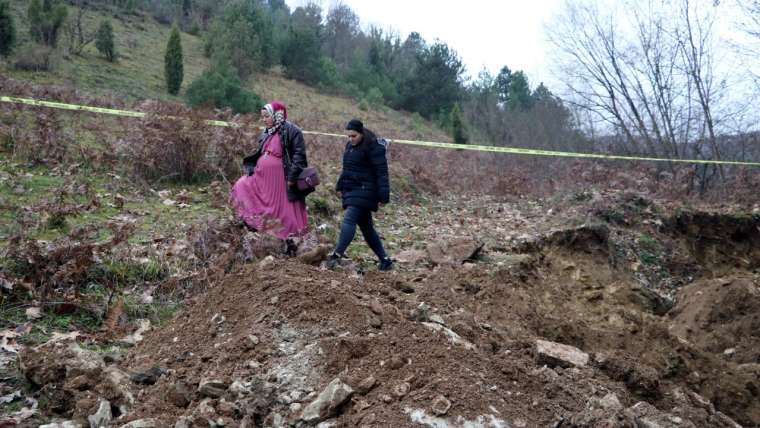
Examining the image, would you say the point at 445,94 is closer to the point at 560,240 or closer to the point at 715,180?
the point at 715,180

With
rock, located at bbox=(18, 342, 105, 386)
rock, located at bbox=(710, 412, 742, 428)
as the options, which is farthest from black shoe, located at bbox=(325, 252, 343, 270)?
rock, located at bbox=(710, 412, 742, 428)

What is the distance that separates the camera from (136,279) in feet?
16.5

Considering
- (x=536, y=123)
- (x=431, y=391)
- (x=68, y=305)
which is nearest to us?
(x=431, y=391)

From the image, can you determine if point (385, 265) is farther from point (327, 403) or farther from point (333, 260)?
point (327, 403)

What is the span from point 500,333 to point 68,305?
3304mm

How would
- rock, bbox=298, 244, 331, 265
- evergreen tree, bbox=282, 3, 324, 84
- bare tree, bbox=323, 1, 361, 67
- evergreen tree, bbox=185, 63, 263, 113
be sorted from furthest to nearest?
bare tree, bbox=323, 1, 361, 67
evergreen tree, bbox=282, 3, 324, 84
evergreen tree, bbox=185, 63, 263, 113
rock, bbox=298, 244, 331, 265

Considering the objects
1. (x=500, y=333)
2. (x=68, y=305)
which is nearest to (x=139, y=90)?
(x=68, y=305)

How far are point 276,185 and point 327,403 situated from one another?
3.49m

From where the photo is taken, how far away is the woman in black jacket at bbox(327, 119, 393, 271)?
559cm

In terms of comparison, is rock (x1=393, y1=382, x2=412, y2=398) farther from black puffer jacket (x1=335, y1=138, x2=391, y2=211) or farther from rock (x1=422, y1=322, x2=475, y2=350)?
black puffer jacket (x1=335, y1=138, x2=391, y2=211)

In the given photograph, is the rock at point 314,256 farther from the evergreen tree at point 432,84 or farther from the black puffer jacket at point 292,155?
the evergreen tree at point 432,84

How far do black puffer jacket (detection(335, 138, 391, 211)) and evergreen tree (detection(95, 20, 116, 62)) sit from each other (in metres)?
20.1

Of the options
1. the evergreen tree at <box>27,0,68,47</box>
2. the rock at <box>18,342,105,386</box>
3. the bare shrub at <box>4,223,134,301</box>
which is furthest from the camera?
the evergreen tree at <box>27,0,68,47</box>

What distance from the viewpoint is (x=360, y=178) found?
565 cm
